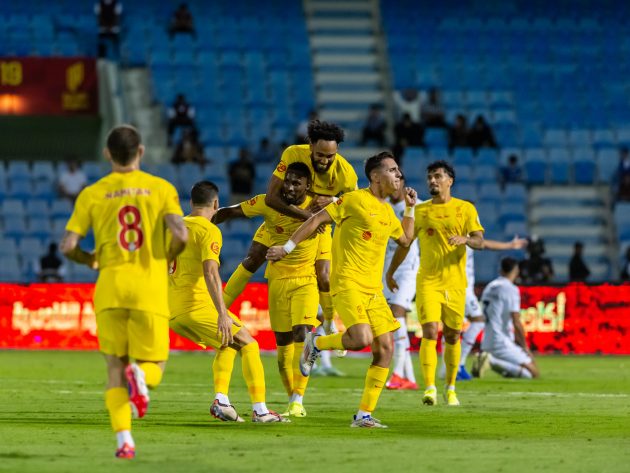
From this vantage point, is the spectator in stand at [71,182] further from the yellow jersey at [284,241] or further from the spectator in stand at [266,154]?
the yellow jersey at [284,241]

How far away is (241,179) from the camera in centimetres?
2858

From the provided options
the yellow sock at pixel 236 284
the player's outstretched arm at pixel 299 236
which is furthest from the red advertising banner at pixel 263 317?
the player's outstretched arm at pixel 299 236

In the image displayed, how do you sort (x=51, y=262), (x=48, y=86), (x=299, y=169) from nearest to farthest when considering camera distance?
(x=299, y=169) → (x=51, y=262) → (x=48, y=86)

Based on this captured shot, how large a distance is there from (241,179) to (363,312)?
17754 millimetres

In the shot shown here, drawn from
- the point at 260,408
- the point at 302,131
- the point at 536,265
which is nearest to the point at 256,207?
the point at 260,408

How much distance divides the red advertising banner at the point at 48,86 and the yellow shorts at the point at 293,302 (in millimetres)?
20249

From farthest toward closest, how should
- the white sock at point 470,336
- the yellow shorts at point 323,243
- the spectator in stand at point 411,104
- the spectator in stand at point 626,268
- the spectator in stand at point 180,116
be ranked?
Answer: the spectator in stand at point 411,104 < the spectator in stand at point 180,116 < the spectator in stand at point 626,268 < the white sock at point 470,336 < the yellow shorts at point 323,243

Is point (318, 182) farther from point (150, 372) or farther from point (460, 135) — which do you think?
point (460, 135)

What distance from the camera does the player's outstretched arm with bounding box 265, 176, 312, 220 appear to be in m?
12.0

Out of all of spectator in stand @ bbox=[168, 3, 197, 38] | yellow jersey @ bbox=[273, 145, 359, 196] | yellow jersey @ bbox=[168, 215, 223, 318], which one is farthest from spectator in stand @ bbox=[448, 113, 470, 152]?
yellow jersey @ bbox=[168, 215, 223, 318]

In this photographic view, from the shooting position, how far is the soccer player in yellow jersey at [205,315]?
36.8 feet

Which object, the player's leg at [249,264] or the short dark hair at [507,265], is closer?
the player's leg at [249,264]

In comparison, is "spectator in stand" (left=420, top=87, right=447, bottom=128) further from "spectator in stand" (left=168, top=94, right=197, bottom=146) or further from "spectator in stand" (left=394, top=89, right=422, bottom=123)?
"spectator in stand" (left=168, top=94, right=197, bottom=146)

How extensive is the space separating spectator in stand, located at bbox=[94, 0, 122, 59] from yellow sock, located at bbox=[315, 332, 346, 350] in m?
21.4
